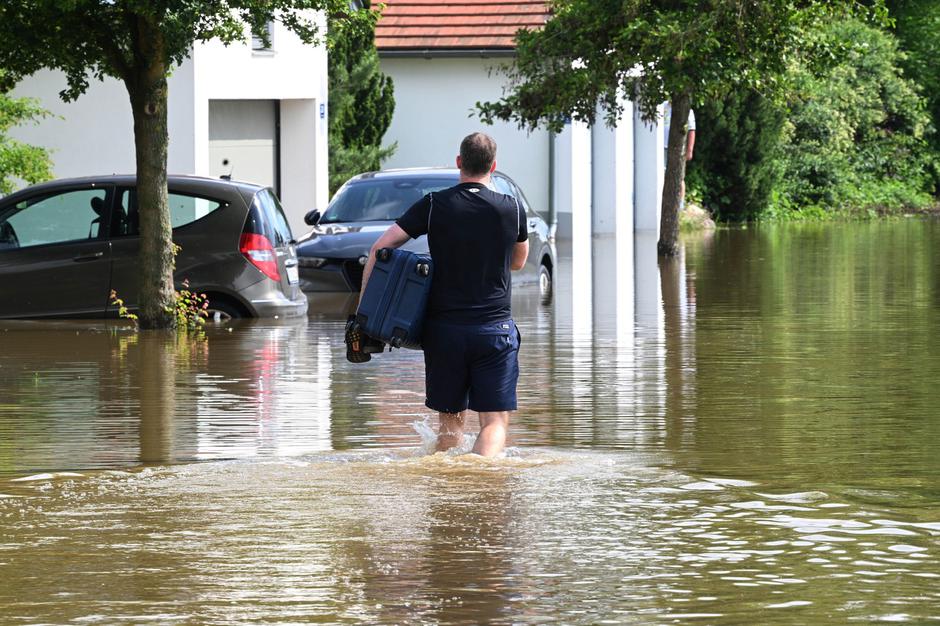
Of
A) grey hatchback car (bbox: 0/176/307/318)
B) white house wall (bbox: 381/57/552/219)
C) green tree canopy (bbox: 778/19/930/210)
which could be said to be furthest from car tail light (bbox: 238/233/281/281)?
green tree canopy (bbox: 778/19/930/210)

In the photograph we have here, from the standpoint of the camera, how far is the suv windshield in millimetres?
18938

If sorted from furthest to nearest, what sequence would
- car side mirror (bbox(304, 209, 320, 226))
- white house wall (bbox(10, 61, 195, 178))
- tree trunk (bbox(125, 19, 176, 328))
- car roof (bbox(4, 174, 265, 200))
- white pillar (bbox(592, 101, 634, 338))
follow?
1. white pillar (bbox(592, 101, 634, 338))
2. white house wall (bbox(10, 61, 195, 178))
3. car side mirror (bbox(304, 209, 320, 226))
4. car roof (bbox(4, 174, 265, 200))
5. tree trunk (bbox(125, 19, 176, 328))

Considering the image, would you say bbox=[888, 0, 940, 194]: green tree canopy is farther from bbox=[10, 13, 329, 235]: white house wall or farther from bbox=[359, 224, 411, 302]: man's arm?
bbox=[359, 224, 411, 302]: man's arm

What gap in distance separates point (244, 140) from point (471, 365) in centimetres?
2008

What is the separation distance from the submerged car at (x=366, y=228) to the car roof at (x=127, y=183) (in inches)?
89.9

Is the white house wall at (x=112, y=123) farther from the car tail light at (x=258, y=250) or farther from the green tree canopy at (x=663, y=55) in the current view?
the car tail light at (x=258, y=250)

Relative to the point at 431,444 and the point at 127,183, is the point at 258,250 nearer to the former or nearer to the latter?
the point at 127,183

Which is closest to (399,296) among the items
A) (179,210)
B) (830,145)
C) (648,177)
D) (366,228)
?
(179,210)

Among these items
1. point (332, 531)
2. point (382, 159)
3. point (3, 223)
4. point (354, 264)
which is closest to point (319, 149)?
point (382, 159)

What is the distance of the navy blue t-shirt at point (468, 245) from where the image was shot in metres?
7.70

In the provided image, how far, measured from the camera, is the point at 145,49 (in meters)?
14.5

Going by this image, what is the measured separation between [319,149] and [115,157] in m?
5.64

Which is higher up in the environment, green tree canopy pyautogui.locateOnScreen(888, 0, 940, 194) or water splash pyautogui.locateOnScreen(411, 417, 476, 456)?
green tree canopy pyautogui.locateOnScreen(888, 0, 940, 194)

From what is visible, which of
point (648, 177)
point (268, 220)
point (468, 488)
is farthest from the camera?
point (648, 177)
